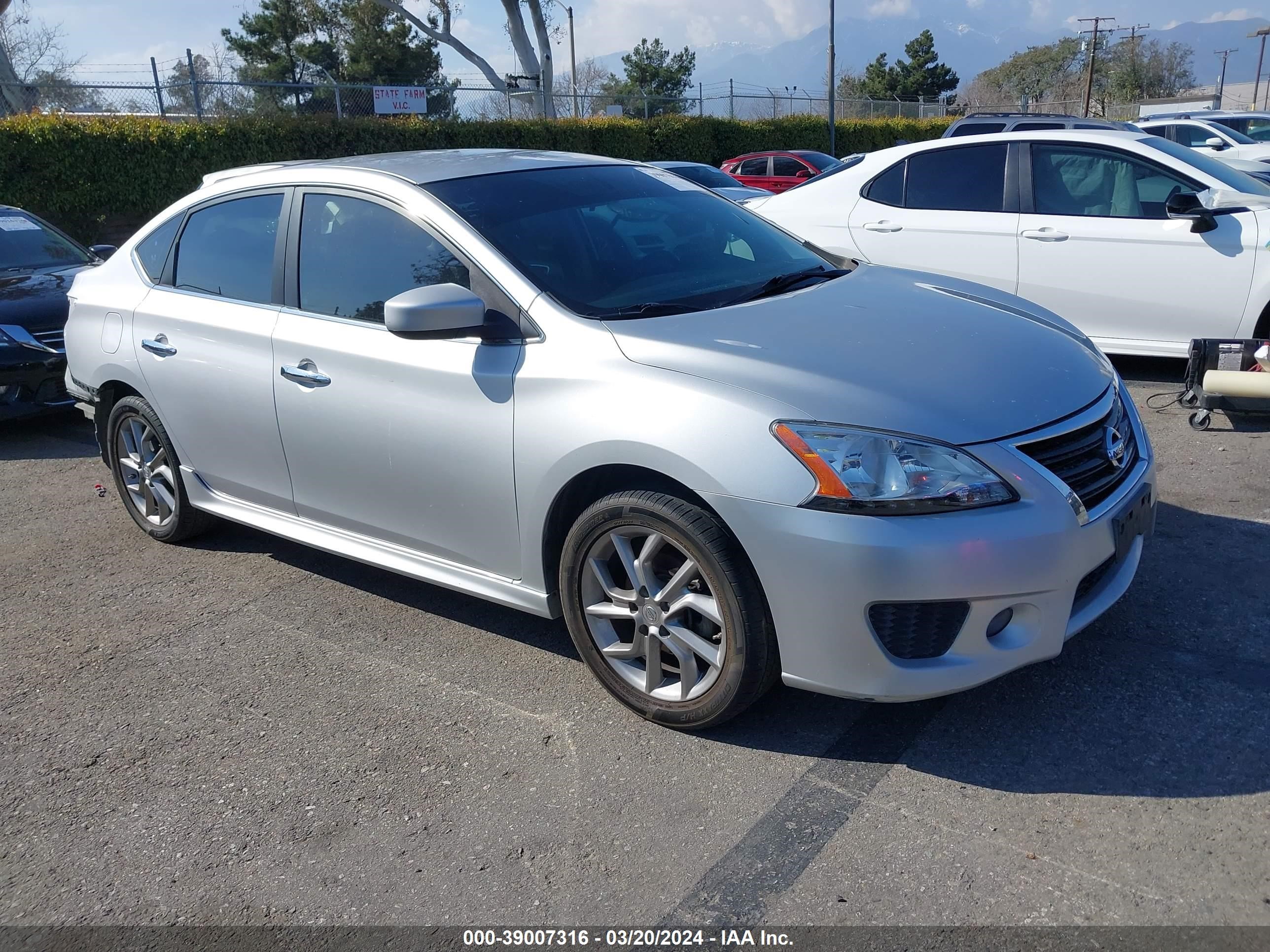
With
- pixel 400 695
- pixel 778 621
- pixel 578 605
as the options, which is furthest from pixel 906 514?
pixel 400 695

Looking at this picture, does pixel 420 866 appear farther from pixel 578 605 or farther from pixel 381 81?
pixel 381 81

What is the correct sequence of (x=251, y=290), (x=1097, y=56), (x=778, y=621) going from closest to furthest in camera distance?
(x=778, y=621)
(x=251, y=290)
(x=1097, y=56)

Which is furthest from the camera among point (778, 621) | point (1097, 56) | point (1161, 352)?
point (1097, 56)

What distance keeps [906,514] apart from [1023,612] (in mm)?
456

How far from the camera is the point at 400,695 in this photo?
11.7 ft

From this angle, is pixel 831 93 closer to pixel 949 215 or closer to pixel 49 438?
pixel 949 215

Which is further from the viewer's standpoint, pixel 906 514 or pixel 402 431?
pixel 402 431

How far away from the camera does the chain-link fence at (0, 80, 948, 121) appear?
1662 centimetres

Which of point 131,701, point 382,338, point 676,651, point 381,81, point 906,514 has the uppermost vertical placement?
point 381,81

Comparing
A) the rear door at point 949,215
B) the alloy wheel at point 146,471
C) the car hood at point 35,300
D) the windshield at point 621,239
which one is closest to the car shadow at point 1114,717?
the windshield at point 621,239

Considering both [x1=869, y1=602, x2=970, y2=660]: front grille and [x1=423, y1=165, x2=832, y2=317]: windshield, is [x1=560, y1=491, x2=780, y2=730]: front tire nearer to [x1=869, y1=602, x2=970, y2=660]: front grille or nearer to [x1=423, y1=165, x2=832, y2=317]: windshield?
[x1=869, y1=602, x2=970, y2=660]: front grille

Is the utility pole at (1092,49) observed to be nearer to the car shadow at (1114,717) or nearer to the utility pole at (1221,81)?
the utility pole at (1221,81)

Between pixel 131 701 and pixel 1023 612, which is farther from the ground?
pixel 1023 612

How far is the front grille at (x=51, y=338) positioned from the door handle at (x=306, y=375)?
4.20 m
